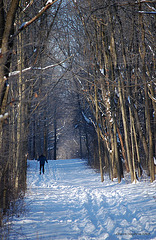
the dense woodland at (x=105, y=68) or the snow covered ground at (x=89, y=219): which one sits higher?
the dense woodland at (x=105, y=68)

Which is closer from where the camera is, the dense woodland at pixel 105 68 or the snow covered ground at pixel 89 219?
the snow covered ground at pixel 89 219

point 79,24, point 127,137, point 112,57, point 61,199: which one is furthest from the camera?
point 79,24

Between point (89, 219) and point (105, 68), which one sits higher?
point (105, 68)

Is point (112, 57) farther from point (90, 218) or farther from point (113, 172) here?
point (90, 218)

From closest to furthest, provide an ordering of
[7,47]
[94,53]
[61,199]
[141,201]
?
[7,47], [141,201], [61,199], [94,53]

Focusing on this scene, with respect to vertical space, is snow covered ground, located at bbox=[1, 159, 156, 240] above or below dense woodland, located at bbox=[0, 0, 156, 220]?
below

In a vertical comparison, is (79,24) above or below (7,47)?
above

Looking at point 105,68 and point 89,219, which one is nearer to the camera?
point 89,219

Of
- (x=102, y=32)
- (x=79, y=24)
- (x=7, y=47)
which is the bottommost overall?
(x=7, y=47)

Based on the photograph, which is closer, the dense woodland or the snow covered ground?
the snow covered ground

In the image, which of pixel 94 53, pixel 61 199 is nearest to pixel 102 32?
pixel 94 53

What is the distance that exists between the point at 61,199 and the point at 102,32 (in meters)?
8.82

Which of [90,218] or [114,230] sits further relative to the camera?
[90,218]

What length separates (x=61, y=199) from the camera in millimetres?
8055
